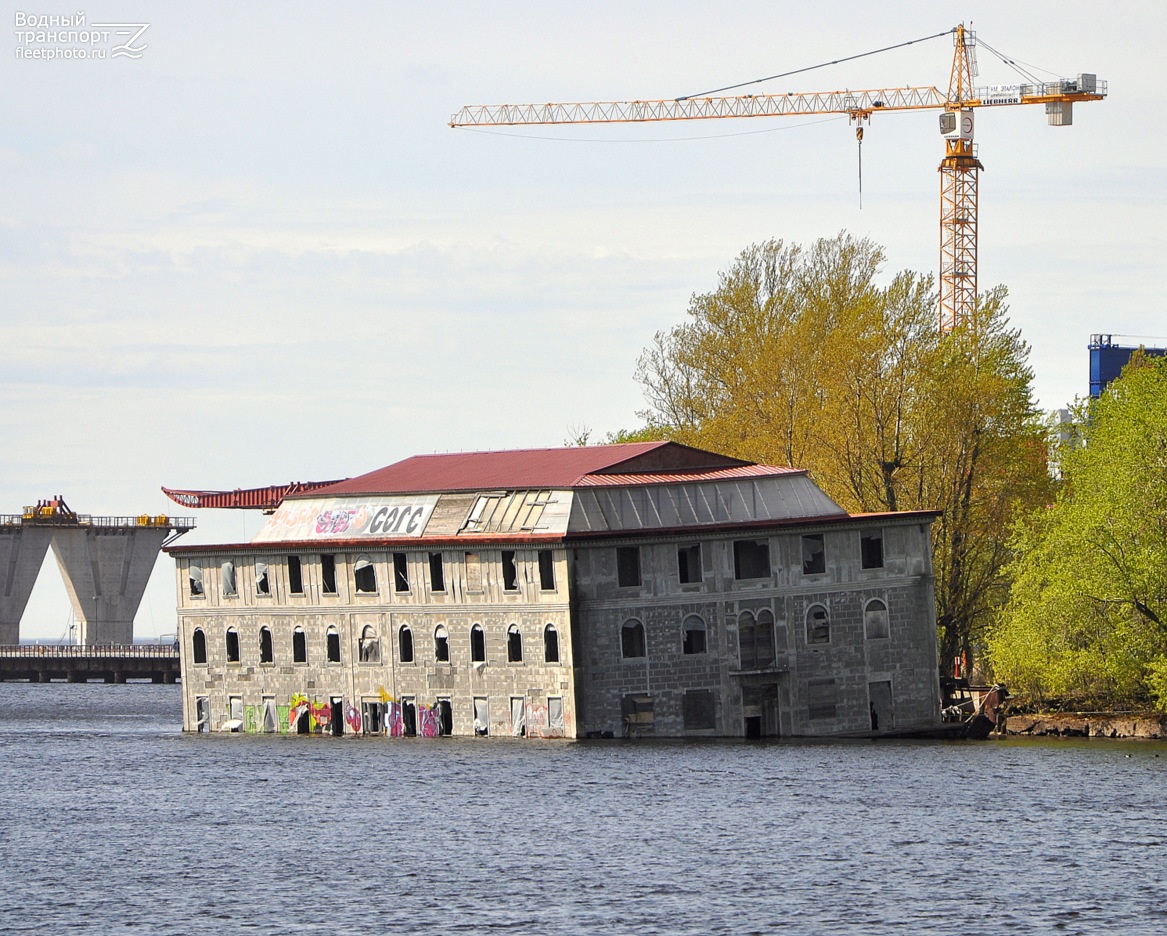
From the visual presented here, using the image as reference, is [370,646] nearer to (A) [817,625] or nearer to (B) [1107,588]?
(A) [817,625]

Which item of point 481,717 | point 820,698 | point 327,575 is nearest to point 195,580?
point 327,575

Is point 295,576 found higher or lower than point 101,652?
higher

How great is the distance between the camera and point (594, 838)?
212ft

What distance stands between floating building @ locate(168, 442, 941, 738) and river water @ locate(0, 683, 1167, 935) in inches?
91.3

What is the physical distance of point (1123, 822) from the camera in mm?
64625

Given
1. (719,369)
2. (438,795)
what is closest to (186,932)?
(438,795)

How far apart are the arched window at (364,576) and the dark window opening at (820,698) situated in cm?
1993

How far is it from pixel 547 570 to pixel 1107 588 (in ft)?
73.7

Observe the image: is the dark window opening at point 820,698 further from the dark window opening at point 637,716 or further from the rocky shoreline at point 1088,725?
the rocky shoreline at point 1088,725

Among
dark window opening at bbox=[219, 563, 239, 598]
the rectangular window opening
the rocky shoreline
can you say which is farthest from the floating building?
dark window opening at bbox=[219, 563, 239, 598]

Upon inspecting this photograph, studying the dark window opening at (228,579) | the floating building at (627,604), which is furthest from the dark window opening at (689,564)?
the dark window opening at (228,579)

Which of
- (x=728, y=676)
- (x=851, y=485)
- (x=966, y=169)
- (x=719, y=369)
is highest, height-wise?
(x=966, y=169)

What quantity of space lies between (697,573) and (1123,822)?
2692 cm

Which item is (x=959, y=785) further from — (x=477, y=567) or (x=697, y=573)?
(x=477, y=567)
